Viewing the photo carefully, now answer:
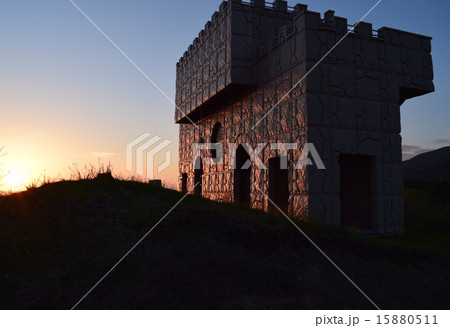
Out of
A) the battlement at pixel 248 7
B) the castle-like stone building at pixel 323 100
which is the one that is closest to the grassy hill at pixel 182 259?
the castle-like stone building at pixel 323 100

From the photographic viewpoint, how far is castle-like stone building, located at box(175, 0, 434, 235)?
10.5 m

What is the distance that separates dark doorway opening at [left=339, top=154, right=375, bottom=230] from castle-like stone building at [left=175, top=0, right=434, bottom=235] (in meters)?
0.03

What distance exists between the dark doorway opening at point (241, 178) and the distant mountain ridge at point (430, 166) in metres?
37.5

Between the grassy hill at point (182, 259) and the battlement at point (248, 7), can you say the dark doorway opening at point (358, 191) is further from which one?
the battlement at point (248, 7)

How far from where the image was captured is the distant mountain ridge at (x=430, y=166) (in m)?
48.5

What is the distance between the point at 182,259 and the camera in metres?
5.91

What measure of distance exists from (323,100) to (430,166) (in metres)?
53.2

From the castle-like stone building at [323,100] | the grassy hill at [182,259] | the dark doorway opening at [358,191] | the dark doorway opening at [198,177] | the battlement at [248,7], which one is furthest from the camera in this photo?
the dark doorway opening at [198,177]

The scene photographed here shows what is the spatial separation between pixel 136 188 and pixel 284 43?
6397 mm

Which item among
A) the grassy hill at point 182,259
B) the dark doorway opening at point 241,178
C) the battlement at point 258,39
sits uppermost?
the battlement at point 258,39

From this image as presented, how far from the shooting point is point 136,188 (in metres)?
8.91

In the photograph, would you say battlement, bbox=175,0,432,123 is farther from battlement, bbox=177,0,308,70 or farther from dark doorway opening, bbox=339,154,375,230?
dark doorway opening, bbox=339,154,375,230

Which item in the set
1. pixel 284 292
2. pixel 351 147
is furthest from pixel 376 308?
pixel 351 147

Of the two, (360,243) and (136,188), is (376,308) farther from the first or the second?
(136,188)
